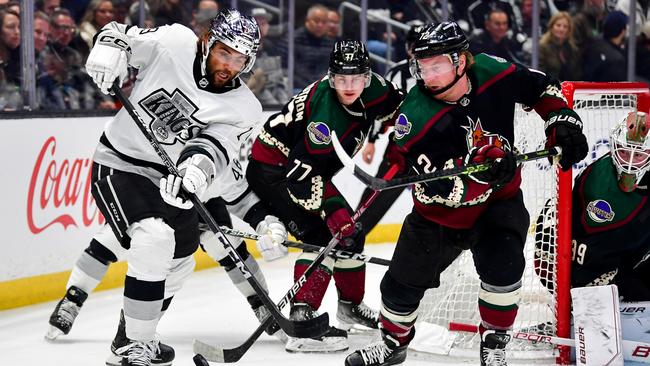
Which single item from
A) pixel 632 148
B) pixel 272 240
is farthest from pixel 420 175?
pixel 632 148

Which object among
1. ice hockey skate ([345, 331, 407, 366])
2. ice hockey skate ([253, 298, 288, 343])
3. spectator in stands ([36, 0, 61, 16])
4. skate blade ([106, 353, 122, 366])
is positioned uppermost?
spectator in stands ([36, 0, 61, 16])

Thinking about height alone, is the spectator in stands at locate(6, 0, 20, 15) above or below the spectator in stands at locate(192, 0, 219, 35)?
above

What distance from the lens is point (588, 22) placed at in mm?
6668

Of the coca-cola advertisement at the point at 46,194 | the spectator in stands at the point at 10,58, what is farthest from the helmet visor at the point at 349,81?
the spectator in stands at the point at 10,58

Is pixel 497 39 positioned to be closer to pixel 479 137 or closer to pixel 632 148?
pixel 632 148

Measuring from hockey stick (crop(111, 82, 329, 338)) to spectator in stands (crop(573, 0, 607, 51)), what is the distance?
3.97 m

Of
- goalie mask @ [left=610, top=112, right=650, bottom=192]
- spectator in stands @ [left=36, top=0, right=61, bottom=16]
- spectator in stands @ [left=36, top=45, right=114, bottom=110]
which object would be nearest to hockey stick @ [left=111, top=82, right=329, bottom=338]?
goalie mask @ [left=610, top=112, right=650, bottom=192]

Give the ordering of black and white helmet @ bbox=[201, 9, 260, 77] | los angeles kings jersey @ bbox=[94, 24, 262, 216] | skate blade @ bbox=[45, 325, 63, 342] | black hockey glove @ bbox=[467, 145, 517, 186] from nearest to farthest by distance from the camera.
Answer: black hockey glove @ bbox=[467, 145, 517, 186] < black and white helmet @ bbox=[201, 9, 260, 77] < los angeles kings jersey @ bbox=[94, 24, 262, 216] < skate blade @ bbox=[45, 325, 63, 342]

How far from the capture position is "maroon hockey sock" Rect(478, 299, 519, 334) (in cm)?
290

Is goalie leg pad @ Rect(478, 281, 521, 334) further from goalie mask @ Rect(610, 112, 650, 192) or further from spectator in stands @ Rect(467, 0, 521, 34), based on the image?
spectator in stands @ Rect(467, 0, 521, 34)

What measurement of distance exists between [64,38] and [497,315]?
264 cm

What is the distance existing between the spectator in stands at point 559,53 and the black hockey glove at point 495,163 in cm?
394

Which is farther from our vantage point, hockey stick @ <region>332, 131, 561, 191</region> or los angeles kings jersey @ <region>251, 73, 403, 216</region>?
los angeles kings jersey @ <region>251, 73, 403, 216</region>

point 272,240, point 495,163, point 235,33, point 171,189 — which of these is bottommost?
point 272,240
